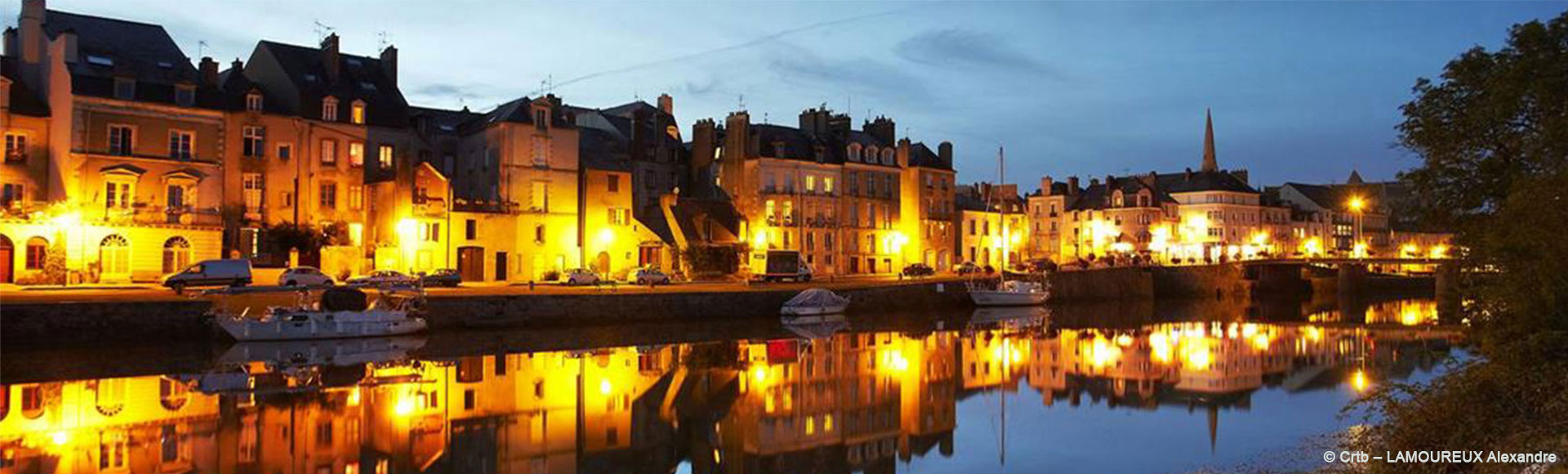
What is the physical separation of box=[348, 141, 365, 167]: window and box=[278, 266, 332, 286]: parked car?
9189mm

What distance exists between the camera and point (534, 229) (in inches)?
2172

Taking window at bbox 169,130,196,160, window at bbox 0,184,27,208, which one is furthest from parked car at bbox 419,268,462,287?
window at bbox 0,184,27,208

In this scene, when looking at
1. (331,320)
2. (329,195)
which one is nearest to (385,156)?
(329,195)

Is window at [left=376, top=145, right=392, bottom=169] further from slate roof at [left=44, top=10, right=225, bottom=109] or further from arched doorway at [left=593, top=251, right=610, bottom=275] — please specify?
arched doorway at [left=593, top=251, right=610, bottom=275]

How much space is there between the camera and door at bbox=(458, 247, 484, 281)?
173 feet

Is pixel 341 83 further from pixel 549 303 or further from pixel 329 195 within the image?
pixel 549 303

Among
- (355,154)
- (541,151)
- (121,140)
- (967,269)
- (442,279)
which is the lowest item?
(442,279)

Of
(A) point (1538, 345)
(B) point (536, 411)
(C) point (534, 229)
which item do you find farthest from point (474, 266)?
(A) point (1538, 345)

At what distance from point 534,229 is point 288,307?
18.2 meters

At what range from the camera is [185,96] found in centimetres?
4706

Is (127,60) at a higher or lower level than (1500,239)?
higher

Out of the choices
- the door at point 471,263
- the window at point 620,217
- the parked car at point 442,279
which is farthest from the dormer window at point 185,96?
the window at point 620,217

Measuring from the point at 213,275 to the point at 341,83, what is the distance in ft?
52.6

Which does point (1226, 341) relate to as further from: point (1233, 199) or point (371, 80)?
point (1233, 199)
